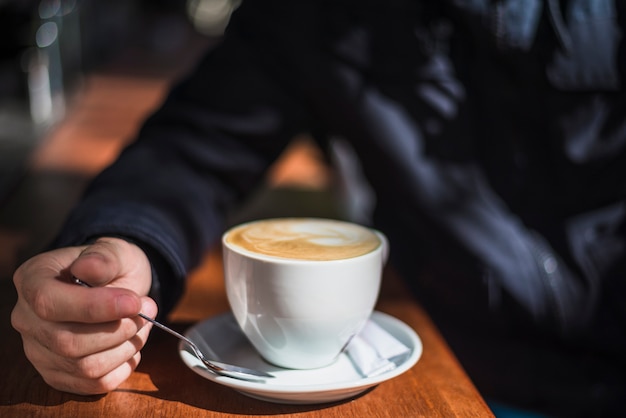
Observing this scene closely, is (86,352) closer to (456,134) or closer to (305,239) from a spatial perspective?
(305,239)

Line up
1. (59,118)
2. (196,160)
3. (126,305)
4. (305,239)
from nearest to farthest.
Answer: (126,305) → (305,239) → (196,160) → (59,118)

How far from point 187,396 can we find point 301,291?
123 mm

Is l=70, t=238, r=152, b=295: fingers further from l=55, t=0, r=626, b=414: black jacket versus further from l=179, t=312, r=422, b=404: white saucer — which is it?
l=55, t=0, r=626, b=414: black jacket

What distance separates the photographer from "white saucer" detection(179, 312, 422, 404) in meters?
0.52

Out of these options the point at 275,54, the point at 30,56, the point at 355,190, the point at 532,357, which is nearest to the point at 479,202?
the point at 532,357

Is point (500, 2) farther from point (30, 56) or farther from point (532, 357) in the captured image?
point (30, 56)

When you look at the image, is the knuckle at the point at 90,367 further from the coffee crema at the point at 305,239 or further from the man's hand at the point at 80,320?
the coffee crema at the point at 305,239

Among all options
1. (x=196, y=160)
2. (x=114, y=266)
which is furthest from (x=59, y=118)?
(x=114, y=266)

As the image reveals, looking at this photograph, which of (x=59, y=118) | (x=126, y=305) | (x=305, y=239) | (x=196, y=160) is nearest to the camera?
(x=126, y=305)

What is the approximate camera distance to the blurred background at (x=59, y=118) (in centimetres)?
105

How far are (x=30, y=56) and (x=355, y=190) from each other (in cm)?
96

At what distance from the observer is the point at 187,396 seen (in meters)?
0.55

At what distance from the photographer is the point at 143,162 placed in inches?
32.8

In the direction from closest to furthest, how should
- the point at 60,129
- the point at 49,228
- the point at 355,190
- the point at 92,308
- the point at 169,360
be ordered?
the point at 92,308 → the point at 169,360 → the point at 49,228 → the point at 60,129 → the point at 355,190
